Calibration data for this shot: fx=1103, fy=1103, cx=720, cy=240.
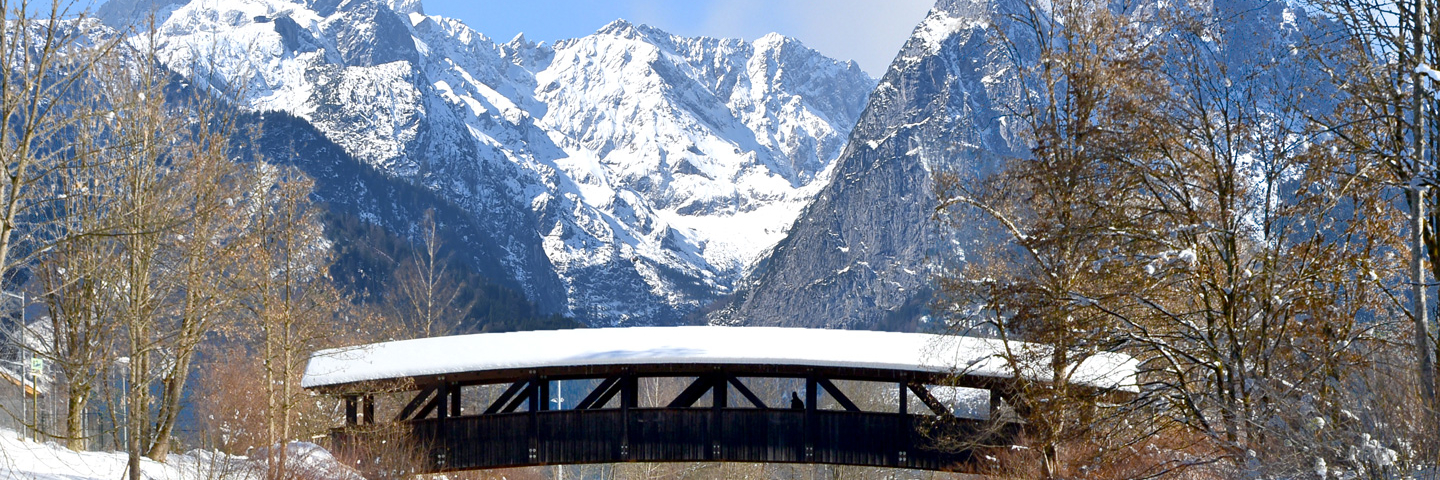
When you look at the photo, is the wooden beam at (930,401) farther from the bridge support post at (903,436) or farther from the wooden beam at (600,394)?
the wooden beam at (600,394)

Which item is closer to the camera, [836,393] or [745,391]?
[836,393]

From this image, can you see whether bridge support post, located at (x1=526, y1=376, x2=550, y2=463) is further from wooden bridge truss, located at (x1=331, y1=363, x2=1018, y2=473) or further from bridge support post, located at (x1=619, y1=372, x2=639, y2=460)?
bridge support post, located at (x1=619, y1=372, x2=639, y2=460)

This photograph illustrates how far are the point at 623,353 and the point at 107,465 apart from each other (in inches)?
319

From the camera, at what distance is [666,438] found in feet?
66.0

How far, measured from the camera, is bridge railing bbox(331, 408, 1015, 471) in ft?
64.5

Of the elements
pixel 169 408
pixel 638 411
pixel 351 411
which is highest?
pixel 169 408

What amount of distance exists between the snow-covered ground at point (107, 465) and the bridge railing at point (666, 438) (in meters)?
1.44

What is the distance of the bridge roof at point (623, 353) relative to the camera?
1878 cm

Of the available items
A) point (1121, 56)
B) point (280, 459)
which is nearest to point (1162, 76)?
point (1121, 56)

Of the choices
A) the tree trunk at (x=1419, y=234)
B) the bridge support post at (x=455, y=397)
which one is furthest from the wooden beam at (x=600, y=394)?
the tree trunk at (x=1419, y=234)

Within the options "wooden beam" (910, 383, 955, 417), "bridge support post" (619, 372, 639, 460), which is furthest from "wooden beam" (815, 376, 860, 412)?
"bridge support post" (619, 372, 639, 460)

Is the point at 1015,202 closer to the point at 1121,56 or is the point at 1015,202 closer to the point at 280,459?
the point at 1121,56

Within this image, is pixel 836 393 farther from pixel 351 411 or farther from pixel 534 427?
pixel 351 411

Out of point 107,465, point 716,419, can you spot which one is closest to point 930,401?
point 716,419
